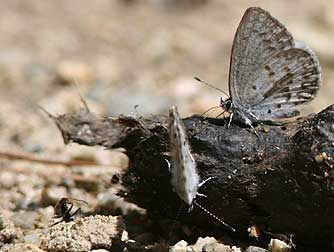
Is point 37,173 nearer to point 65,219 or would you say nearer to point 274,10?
point 65,219

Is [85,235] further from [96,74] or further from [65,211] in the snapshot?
[96,74]

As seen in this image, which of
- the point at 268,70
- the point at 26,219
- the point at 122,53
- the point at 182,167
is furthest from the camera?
the point at 122,53

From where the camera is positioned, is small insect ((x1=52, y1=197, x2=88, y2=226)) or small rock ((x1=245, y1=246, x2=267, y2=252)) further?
small insect ((x1=52, y1=197, x2=88, y2=226))

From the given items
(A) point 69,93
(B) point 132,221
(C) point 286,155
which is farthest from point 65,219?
(A) point 69,93

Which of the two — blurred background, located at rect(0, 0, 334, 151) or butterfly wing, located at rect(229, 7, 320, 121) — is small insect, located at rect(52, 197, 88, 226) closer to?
butterfly wing, located at rect(229, 7, 320, 121)

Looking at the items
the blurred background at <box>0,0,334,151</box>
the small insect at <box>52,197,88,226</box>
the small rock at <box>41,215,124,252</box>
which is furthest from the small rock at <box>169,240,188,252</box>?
the blurred background at <box>0,0,334,151</box>

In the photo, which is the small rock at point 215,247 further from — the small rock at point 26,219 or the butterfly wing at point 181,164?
the small rock at point 26,219

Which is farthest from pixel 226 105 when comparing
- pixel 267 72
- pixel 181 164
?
pixel 181 164
